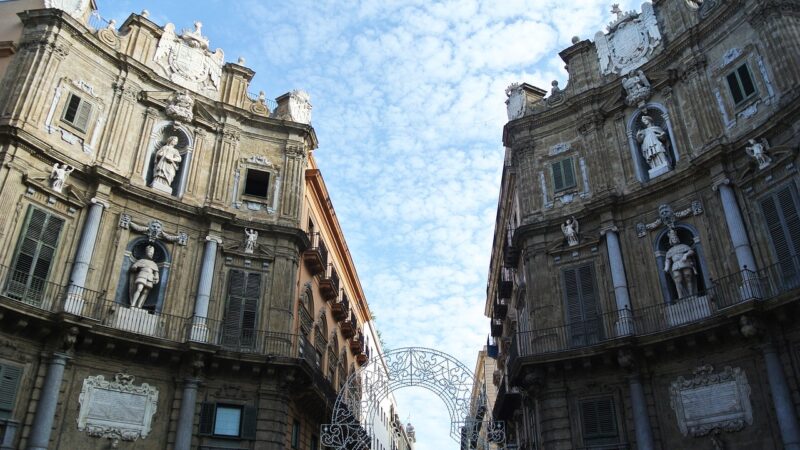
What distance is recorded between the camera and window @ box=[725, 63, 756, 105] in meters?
19.6

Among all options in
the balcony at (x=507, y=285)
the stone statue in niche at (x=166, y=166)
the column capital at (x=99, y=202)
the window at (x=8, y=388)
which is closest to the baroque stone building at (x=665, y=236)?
the balcony at (x=507, y=285)

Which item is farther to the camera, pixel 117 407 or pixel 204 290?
A: pixel 204 290

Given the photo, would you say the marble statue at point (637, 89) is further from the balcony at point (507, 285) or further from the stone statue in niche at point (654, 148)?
the balcony at point (507, 285)

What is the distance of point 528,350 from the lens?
73.8ft

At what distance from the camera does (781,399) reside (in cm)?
1590

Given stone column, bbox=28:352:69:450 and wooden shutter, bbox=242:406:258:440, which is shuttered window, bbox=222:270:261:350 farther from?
stone column, bbox=28:352:69:450

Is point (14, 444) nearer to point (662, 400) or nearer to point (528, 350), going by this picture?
point (528, 350)

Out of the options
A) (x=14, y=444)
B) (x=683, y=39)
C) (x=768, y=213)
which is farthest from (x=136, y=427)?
(x=683, y=39)

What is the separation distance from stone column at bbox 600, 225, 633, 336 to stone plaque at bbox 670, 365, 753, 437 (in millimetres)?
2188

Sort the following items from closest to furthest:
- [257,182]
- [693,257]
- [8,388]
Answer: [8,388] < [693,257] < [257,182]

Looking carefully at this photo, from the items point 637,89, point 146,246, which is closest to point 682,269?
point 637,89

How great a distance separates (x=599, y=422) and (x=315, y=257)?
493 inches

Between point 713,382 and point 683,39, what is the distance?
38.1 ft

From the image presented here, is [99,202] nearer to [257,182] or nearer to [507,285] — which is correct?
[257,182]
